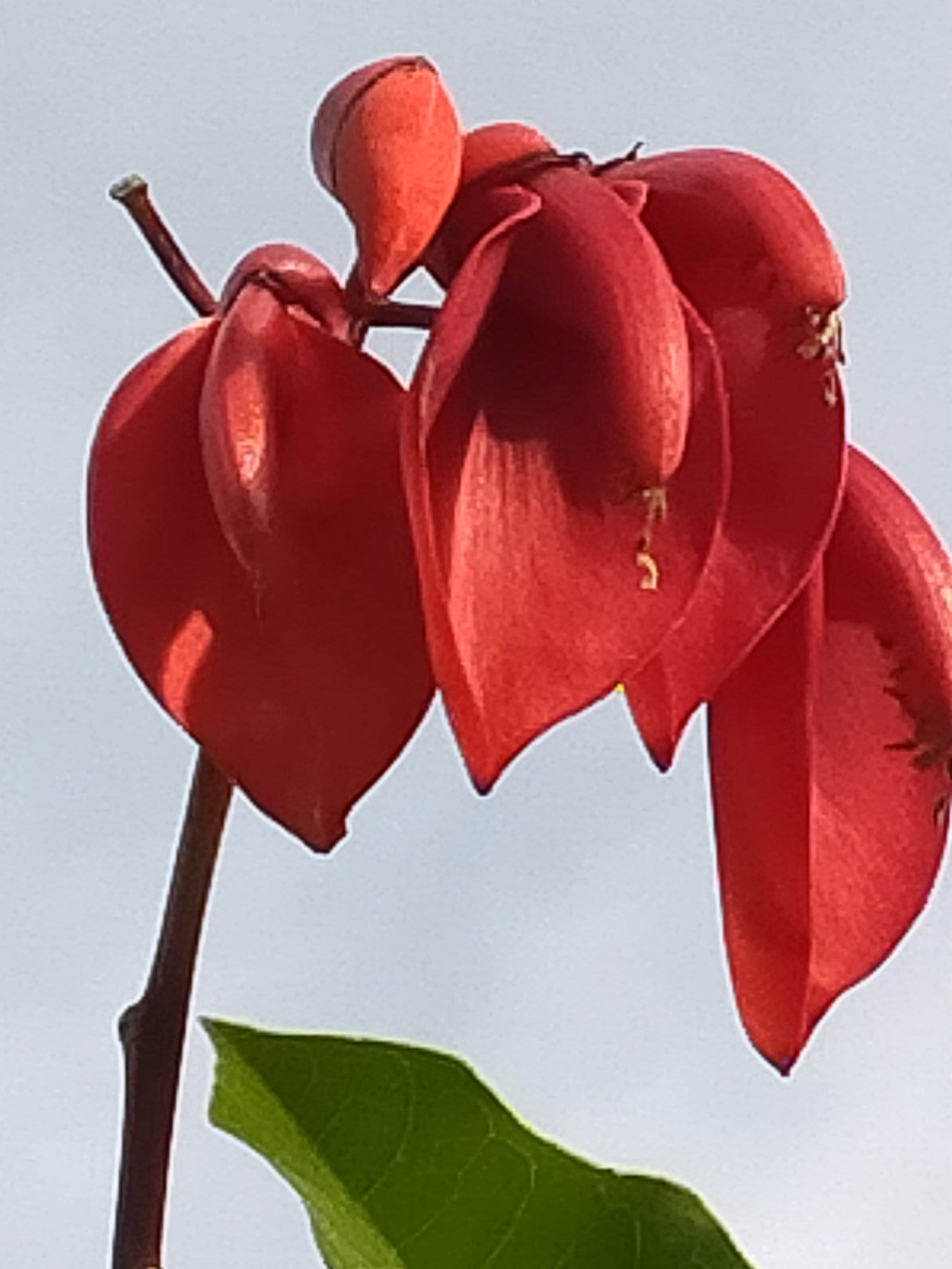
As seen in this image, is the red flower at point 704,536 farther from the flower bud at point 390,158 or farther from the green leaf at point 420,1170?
the green leaf at point 420,1170

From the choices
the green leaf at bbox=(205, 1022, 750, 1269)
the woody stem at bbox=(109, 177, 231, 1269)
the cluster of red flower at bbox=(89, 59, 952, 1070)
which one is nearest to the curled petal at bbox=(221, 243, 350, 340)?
the cluster of red flower at bbox=(89, 59, 952, 1070)

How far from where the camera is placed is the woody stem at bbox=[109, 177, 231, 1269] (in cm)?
73

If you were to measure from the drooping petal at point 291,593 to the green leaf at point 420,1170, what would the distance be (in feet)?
0.79

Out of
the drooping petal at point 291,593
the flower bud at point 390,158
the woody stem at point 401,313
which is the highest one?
the flower bud at point 390,158

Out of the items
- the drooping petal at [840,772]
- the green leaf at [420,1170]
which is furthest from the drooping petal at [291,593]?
the green leaf at [420,1170]

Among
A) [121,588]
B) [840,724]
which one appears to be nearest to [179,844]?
[121,588]

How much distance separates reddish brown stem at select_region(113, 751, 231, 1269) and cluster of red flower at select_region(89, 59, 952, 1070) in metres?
0.04

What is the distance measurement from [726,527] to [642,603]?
0.06 metres

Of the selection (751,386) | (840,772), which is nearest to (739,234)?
(751,386)

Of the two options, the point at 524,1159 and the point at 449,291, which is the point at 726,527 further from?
the point at 524,1159

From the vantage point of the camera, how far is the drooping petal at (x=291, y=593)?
2.28ft

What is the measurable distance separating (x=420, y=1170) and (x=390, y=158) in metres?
0.35

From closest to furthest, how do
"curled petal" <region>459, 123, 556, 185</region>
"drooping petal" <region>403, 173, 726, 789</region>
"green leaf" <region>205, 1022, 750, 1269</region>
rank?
1. "drooping petal" <region>403, 173, 726, 789</region>
2. "curled petal" <region>459, 123, 556, 185</region>
3. "green leaf" <region>205, 1022, 750, 1269</region>

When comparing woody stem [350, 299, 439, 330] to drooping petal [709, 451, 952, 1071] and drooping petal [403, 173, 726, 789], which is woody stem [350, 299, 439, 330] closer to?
drooping petal [403, 173, 726, 789]
